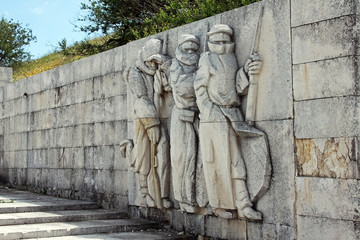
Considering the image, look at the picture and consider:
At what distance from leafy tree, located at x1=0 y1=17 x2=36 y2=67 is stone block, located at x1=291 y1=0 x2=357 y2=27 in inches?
981

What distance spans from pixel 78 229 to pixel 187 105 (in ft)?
7.44

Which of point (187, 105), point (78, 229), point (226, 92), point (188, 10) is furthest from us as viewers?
point (188, 10)

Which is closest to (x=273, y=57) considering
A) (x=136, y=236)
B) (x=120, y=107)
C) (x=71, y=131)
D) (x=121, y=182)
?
(x=136, y=236)

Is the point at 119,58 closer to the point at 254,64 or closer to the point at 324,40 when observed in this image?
the point at 254,64

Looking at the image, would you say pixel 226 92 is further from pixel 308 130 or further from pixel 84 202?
pixel 84 202

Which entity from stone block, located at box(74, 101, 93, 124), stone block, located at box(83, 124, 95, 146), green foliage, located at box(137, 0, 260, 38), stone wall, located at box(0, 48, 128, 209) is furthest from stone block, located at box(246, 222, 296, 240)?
green foliage, located at box(137, 0, 260, 38)

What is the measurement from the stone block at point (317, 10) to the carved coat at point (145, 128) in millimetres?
2686

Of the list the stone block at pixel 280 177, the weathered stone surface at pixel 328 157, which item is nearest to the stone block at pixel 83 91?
the stone block at pixel 280 177

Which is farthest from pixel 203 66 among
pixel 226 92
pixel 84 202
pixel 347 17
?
pixel 84 202

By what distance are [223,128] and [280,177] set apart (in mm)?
893

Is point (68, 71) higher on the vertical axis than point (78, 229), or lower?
higher

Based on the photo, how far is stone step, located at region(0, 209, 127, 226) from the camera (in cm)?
799

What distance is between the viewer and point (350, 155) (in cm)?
543

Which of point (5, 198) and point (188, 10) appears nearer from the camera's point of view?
point (5, 198)
